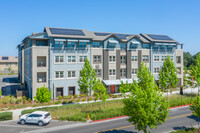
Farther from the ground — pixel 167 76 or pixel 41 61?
pixel 41 61

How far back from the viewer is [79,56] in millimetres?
38969

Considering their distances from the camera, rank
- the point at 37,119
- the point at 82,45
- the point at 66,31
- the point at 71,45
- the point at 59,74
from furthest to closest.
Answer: the point at 82,45 → the point at 66,31 → the point at 71,45 → the point at 59,74 → the point at 37,119

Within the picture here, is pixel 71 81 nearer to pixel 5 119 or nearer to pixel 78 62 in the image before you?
pixel 78 62

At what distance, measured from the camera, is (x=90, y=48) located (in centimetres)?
4003

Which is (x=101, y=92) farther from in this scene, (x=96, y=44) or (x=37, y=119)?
(x=96, y=44)

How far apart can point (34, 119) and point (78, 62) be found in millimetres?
18441

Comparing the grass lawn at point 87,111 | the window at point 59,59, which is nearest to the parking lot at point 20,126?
the grass lawn at point 87,111

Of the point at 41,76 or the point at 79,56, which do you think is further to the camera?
the point at 79,56

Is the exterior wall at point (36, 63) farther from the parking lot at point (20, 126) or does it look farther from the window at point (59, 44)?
the parking lot at point (20, 126)

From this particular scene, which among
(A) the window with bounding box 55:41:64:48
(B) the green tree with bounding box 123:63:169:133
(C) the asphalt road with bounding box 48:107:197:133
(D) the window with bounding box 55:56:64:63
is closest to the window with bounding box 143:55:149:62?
(D) the window with bounding box 55:56:64:63

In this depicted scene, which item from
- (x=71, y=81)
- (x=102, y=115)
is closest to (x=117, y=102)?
(x=102, y=115)

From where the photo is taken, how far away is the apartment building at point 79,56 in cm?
3594

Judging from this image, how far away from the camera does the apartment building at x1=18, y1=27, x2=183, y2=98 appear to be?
1415 inches

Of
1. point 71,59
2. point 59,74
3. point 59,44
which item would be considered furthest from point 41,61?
point 71,59
